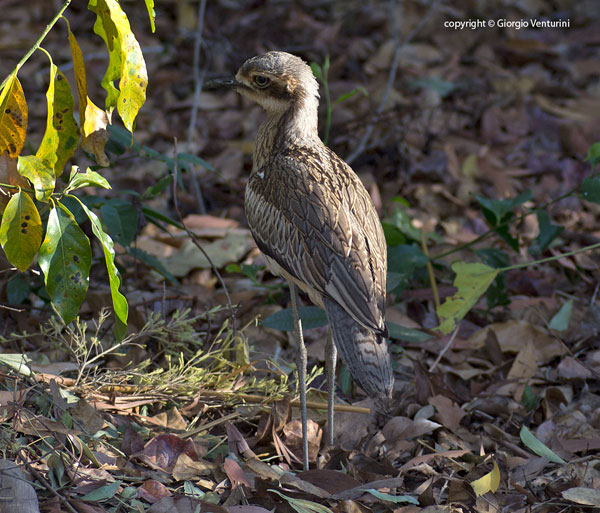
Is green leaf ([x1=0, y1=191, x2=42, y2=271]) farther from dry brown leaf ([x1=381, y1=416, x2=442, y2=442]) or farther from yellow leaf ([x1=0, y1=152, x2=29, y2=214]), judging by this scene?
dry brown leaf ([x1=381, y1=416, x2=442, y2=442])

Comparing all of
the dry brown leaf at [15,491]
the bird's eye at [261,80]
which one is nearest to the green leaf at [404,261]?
the bird's eye at [261,80]

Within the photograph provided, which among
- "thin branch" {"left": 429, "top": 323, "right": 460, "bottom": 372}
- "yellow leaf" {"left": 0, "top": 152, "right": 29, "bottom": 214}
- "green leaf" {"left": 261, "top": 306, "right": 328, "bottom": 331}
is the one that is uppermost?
"yellow leaf" {"left": 0, "top": 152, "right": 29, "bottom": 214}

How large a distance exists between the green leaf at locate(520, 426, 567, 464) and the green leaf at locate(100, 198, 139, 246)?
75.5 inches

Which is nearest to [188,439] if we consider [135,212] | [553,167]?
[135,212]

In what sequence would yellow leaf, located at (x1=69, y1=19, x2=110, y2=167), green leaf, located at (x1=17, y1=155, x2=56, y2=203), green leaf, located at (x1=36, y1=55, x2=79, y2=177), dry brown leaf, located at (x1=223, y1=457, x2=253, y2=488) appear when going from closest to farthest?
green leaf, located at (x1=17, y1=155, x2=56, y2=203)
yellow leaf, located at (x1=69, y1=19, x2=110, y2=167)
green leaf, located at (x1=36, y1=55, x2=79, y2=177)
dry brown leaf, located at (x1=223, y1=457, x2=253, y2=488)

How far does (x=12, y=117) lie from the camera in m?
2.67

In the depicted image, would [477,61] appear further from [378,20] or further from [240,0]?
[240,0]

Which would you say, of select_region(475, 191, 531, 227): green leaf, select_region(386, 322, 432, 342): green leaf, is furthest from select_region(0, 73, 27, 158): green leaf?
select_region(475, 191, 531, 227): green leaf

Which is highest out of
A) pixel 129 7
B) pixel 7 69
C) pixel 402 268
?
pixel 129 7

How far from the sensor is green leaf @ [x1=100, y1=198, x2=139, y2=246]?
373 cm

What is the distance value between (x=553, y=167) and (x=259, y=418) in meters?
3.42

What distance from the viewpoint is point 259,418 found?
11.5 feet

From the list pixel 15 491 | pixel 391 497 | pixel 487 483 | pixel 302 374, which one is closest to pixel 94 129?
pixel 15 491

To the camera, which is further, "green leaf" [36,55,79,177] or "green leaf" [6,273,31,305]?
"green leaf" [6,273,31,305]
